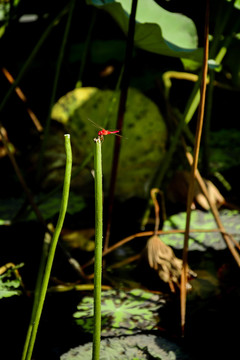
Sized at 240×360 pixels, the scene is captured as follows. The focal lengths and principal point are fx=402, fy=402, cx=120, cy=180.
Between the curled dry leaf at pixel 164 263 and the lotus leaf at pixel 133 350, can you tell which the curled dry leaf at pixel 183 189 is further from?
the lotus leaf at pixel 133 350

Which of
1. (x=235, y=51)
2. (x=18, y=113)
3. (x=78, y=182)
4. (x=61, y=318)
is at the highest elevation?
(x=235, y=51)

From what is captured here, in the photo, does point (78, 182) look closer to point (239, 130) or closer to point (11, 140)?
point (11, 140)

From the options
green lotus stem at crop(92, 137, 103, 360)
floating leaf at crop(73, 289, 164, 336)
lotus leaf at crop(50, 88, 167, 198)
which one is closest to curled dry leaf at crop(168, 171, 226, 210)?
lotus leaf at crop(50, 88, 167, 198)

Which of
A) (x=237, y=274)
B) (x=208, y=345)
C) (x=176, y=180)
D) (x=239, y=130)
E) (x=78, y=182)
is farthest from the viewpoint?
(x=239, y=130)

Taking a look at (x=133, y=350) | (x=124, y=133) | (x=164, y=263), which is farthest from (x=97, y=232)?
(x=124, y=133)

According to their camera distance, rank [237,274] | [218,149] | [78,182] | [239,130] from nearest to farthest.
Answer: [237,274], [78,182], [218,149], [239,130]

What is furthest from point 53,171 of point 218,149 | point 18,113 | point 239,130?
point 239,130
